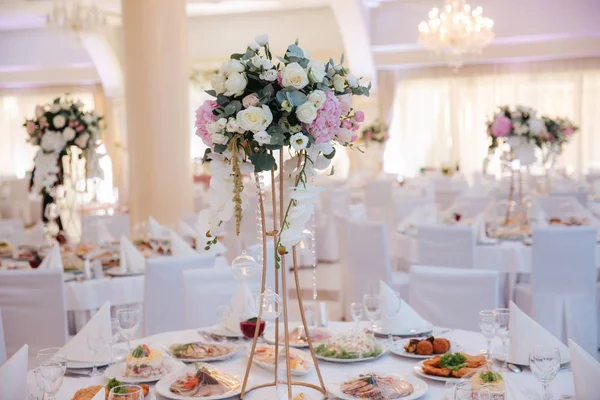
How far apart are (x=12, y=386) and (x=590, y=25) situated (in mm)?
11997

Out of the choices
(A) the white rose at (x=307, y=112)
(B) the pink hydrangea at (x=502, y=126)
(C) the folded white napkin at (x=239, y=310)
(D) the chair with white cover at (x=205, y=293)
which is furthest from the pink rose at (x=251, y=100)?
(B) the pink hydrangea at (x=502, y=126)

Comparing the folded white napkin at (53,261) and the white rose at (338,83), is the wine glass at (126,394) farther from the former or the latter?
the folded white napkin at (53,261)

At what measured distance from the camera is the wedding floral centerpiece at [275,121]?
6.20 feet

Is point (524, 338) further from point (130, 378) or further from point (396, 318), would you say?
point (130, 378)

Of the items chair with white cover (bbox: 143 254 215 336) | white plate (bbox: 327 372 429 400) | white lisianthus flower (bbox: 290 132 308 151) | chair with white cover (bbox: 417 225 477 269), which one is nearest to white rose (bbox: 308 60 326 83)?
white lisianthus flower (bbox: 290 132 308 151)

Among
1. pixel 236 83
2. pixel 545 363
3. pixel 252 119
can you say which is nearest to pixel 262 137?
pixel 252 119

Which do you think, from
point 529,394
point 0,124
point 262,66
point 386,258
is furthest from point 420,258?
point 0,124

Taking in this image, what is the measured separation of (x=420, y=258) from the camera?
16.4 feet

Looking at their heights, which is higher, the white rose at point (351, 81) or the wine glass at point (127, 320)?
the white rose at point (351, 81)

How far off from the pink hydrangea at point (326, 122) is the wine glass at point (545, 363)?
30.6 inches

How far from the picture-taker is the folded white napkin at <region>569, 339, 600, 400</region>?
1866 millimetres

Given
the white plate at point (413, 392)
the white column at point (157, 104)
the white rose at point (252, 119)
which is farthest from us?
the white column at point (157, 104)

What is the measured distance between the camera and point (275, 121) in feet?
6.37

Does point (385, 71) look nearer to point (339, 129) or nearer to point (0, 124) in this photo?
point (0, 124)
